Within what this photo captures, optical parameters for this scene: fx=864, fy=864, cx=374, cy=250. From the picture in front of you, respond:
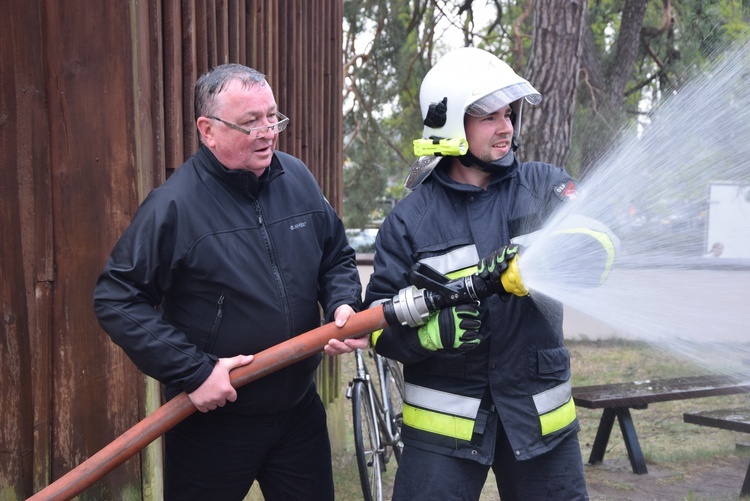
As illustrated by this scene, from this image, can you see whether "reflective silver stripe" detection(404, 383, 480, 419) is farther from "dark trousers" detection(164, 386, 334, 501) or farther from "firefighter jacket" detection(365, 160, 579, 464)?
"dark trousers" detection(164, 386, 334, 501)

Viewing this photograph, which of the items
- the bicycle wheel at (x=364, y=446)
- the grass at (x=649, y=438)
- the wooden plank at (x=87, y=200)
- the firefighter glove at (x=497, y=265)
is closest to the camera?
the firefighter glove at (x=497, y=265)

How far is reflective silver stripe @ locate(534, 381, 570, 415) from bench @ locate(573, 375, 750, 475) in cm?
300

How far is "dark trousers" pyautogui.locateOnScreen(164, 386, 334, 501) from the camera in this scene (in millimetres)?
3266

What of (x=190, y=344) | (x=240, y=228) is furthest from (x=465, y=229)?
(x=190, y=344)

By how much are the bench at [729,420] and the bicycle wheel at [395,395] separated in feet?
6.74

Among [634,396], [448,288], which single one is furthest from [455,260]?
[634,396]

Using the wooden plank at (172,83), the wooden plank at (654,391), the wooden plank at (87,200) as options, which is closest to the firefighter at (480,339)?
the wooden plank at (87,200)

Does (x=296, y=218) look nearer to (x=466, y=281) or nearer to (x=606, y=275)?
(x=466, y=281)

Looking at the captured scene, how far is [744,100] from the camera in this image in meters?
4.34

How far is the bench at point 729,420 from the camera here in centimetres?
577

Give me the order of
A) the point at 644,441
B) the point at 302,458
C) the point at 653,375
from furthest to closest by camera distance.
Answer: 1. the point at 653,375
2. the point at 644,441
3. the point at 302,458

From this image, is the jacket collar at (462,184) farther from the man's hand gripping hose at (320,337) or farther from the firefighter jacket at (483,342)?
the man's hand gripping hose at (320,337)

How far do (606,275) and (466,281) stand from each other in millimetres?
473

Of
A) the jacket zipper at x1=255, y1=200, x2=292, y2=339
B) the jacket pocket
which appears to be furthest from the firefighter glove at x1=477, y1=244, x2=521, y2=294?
the jacket zipper at x1=255, y1=200, x2=292, y2=339
